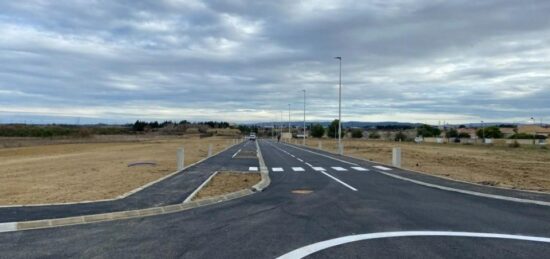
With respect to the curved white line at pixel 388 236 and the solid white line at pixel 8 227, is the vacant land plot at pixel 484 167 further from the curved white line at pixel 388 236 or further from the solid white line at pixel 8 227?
the solid white line at pixel 8 227

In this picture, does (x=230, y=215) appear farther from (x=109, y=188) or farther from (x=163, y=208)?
(x=109, y=188)

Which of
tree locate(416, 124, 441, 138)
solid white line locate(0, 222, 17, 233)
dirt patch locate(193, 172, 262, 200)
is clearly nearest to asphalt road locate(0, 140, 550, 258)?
solid white line locate(0, 222, 17, 233)

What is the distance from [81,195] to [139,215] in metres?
4.09

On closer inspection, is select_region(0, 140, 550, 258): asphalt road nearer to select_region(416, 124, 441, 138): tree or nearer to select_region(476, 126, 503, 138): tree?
select_region(476, 126, 503, 138): tree

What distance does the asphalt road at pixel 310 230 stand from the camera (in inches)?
268

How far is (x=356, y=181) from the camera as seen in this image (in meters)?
17.9

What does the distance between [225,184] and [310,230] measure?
27.5 feet

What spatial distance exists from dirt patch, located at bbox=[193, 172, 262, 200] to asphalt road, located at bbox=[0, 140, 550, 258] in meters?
1.29

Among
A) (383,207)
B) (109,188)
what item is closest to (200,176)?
(109,188)

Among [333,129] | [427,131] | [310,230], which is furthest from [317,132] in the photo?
[310,230]

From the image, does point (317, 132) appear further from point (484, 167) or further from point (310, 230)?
point (310, 230)

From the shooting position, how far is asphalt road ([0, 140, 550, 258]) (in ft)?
22.3

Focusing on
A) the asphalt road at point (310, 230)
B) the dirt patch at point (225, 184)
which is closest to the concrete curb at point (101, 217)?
the asphalt road at point (310, 230)

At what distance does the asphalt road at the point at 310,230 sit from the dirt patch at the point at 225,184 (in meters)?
1.29
